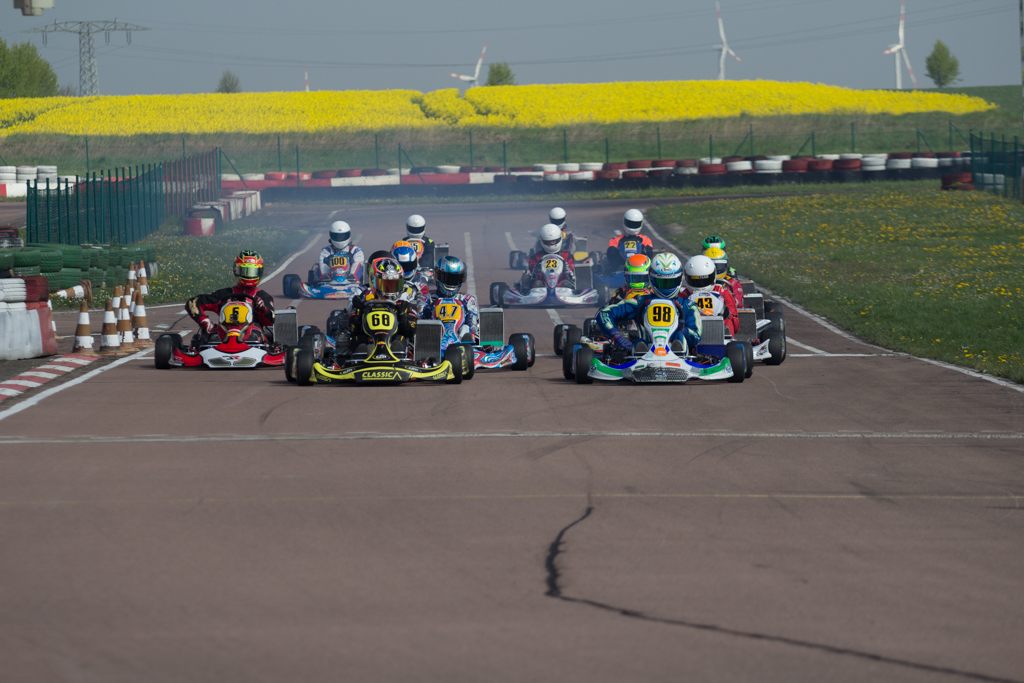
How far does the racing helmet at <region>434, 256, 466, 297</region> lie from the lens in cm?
1397

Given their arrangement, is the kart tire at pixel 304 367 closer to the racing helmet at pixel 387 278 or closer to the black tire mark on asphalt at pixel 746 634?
the racing helmet at pixel 387 278

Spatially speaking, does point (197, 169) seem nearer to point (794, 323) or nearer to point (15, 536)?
point (794, 323)

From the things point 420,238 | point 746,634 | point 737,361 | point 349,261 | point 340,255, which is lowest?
point 746,634

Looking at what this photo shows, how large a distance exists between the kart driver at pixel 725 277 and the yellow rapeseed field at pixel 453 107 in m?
54.3

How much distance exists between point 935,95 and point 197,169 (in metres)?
53.3

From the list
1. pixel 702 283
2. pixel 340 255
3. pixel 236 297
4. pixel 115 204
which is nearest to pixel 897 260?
pixel 340 255

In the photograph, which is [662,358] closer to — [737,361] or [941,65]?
[737,361]

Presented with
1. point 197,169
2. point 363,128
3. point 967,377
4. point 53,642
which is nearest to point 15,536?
point 53,642

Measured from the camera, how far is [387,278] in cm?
1301

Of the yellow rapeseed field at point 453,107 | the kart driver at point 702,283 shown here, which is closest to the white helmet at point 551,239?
the kart driver at point 702,283

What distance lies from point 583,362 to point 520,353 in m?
1.24

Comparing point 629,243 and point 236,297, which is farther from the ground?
point 629,243

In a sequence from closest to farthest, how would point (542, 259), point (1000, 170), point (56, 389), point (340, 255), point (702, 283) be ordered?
point (56, 389) → point (702, 283) → point (542, 259) → point (340, 255) → point (1000, 170)

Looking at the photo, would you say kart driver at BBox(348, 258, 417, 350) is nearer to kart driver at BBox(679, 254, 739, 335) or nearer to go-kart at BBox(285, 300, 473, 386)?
go-kart at BBox(285, 300, 473, 386)
